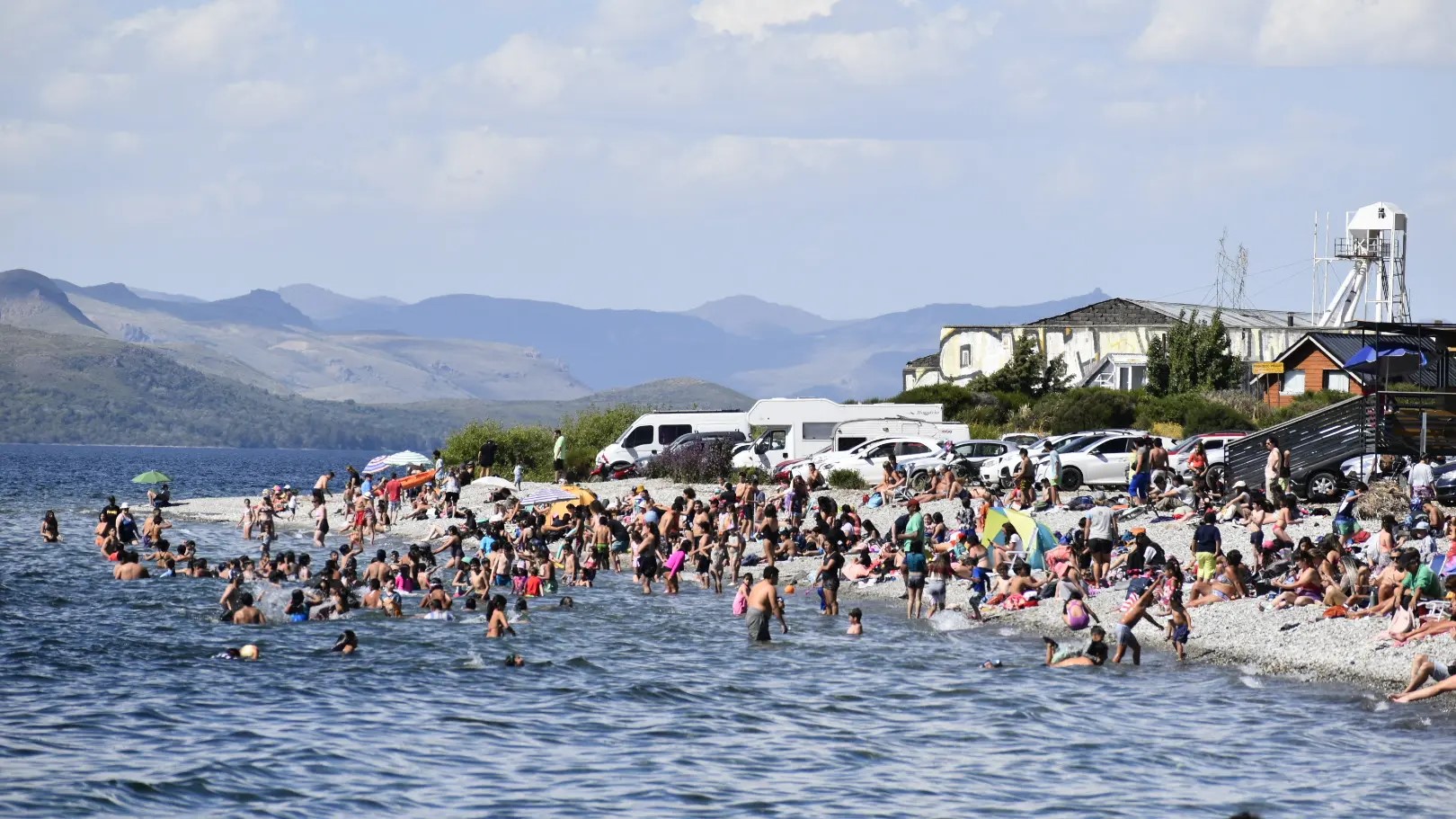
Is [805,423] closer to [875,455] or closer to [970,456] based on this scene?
[875,455]

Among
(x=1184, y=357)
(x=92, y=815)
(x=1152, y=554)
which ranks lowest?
(x=92, y=815)

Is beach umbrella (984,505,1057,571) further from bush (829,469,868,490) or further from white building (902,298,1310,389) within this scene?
white building (902,298,1310,389)

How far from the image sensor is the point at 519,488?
47312 mm

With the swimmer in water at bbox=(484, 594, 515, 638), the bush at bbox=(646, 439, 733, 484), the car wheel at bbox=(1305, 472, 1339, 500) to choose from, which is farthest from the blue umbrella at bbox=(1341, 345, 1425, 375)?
the swimmer in water at bbox=(484, 594, 515, 638)

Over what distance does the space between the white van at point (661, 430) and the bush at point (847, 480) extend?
8188mm

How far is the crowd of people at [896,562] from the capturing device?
23422mm

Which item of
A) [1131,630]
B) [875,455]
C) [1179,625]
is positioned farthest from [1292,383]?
[1131,630]

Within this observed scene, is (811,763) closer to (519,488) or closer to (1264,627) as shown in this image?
(1264,627)

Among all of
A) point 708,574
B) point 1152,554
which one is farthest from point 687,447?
point 1152,554

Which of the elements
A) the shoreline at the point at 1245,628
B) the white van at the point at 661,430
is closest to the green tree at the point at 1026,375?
the white van at the point at 661,430

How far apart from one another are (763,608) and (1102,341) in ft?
151

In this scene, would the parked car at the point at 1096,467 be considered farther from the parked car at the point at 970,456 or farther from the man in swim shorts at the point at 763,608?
the man in swim shorts at the point at 763,608

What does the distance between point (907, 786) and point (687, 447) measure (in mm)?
31351

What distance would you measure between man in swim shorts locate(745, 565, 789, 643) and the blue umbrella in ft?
46.2
